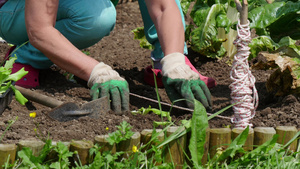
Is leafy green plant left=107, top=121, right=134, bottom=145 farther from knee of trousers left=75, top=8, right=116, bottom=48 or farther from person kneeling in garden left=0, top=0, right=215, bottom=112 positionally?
knee of trousers left=75, top=8, right=116, bottom=48

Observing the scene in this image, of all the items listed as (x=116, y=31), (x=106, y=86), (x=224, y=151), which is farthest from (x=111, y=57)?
(x=224, y=151)

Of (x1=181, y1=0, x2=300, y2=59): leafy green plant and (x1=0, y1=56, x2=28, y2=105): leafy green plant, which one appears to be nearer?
(x1=0, y1=56, x2=28, y2=105): leafy green plant

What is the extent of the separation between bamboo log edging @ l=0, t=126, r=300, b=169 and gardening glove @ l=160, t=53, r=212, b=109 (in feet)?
1.50

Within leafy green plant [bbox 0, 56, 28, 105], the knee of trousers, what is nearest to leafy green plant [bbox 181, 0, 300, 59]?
the knee of trousers

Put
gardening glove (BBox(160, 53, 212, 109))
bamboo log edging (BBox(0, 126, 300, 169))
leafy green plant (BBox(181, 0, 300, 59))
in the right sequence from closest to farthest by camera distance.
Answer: bamboo log edging (BBox(0, 126, 300, 169)) → gardening glove (BBox(160, 53, 212, 109)) → leafy green plant (BBox(181, 0, 300, 59))

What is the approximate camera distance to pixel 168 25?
2473 millimetres

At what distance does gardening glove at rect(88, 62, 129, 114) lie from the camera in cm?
226

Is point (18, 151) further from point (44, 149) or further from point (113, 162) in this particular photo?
point (113, 162)

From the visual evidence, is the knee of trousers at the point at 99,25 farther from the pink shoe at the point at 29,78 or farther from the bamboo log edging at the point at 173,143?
the bamboo log edging at the point at 173,143

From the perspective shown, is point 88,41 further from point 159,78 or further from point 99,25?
point 159,78

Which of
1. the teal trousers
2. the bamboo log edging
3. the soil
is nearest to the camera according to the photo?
the bamboo log edging

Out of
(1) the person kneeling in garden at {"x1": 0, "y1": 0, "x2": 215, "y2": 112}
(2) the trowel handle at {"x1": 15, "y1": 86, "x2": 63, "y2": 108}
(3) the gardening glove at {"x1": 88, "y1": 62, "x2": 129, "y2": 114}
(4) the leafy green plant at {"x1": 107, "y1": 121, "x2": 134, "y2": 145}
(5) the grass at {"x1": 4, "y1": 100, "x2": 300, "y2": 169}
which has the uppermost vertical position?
(1) the person kneeling in garden at {"x1": 0, "y1": 0, "x2": 215, "y2": 112}

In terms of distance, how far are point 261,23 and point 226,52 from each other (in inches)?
29.4

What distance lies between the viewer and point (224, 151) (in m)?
1.76
